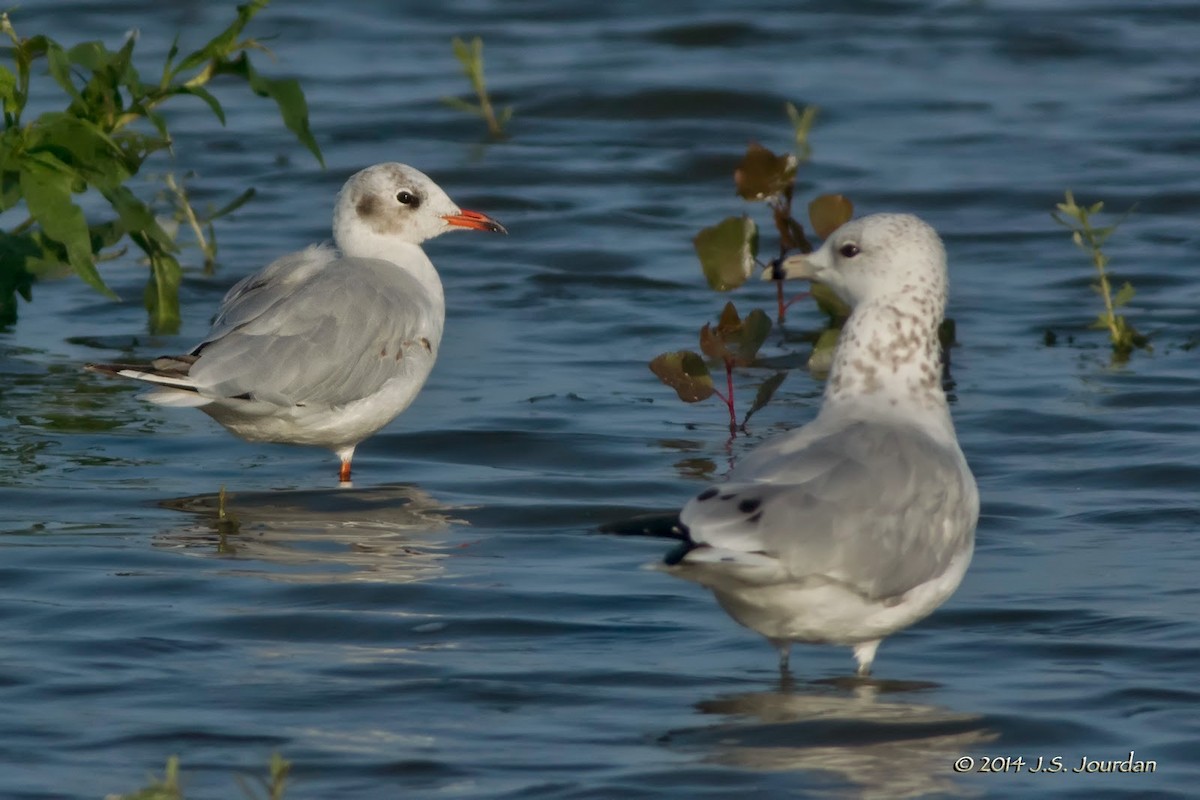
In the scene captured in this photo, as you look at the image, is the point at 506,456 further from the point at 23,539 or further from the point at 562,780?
the point at 562,780

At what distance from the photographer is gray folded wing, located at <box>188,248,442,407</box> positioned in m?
7.59

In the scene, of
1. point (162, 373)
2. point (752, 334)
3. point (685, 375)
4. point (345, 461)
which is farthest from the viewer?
point (752, 334)

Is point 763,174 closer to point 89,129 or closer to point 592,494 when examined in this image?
Result: point 592,494

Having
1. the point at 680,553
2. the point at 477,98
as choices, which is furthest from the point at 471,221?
the point at 477,98

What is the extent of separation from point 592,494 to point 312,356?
45.3 inches

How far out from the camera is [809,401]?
9078mm

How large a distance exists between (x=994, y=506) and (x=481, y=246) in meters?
5.60

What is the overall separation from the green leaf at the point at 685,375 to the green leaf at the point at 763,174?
131 centimetres

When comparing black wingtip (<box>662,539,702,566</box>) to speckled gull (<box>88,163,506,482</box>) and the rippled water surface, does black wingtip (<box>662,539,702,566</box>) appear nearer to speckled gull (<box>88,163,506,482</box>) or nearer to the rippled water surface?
the rippled water surface

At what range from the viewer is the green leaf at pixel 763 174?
9.57 m

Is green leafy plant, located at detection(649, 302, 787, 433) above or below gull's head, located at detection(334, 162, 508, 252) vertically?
below

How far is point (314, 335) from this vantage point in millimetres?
7805

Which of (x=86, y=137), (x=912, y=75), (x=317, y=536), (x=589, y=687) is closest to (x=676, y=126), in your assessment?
(x=912, y=75)

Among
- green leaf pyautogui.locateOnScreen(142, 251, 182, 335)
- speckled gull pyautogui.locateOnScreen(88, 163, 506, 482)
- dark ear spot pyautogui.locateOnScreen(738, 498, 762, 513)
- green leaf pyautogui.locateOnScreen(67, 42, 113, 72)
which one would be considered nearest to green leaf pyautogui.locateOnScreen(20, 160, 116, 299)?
green leaf pyautogui.locateOnScreen(67, 42, 113, 72)
